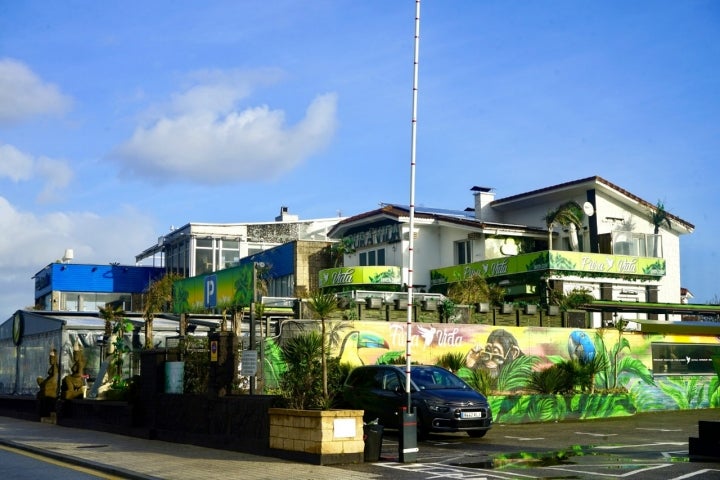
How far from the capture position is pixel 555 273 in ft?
147

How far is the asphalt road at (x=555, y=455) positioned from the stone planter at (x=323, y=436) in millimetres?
371

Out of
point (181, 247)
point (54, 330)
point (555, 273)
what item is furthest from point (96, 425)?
point (181, 247)

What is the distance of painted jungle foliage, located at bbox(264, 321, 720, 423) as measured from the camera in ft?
80.0

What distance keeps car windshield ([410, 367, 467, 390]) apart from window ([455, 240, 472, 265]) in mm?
31432

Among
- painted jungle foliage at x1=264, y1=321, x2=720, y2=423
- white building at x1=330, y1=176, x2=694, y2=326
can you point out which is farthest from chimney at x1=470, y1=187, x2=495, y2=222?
painted jungle foliage at x1=264, y1=321, x2=720, y2=423

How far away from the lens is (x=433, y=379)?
65.2 feet

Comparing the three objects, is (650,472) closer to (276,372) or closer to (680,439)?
(680,439)

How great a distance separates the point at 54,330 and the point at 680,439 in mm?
20874

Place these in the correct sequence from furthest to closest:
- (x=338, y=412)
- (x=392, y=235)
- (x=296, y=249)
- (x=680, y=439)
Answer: (x=296, y=249) < (x=392, y=235) < (x=680, y=439) < (x=338, y=412)

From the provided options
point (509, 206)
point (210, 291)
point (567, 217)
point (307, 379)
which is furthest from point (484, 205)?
Answer: point (307, 379)

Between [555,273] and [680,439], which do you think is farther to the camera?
[555,273]

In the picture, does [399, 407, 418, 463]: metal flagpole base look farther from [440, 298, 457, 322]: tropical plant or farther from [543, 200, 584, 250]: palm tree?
[543, 200, 584, 250]: palm tree

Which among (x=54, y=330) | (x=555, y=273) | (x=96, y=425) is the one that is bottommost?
(x=96, y=425)

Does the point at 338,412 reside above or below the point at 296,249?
below
